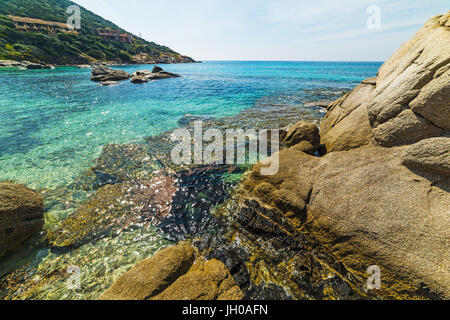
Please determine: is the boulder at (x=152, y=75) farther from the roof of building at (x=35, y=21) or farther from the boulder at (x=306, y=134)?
the roof of building at (x=35, y=21)

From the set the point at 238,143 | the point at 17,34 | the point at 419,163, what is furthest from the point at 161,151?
the point at 17,34

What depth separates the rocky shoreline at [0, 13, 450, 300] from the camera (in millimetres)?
4855

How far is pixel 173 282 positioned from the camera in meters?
4.75

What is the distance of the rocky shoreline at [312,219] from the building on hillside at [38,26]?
146 m

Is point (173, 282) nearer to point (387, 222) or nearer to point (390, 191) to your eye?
point (387, 222)

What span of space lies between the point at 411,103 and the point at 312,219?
5970mm

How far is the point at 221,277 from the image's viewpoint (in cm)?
483

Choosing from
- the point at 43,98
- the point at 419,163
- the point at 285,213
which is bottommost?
the point at 285,213

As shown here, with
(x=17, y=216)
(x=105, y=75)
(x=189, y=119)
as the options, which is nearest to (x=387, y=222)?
(x=17, y=216)

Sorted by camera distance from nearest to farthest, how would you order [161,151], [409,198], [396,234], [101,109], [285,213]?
[396,234] < [409,198] < [285,213] < [161,151] < [101,109]

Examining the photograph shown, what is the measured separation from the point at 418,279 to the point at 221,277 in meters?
5.13

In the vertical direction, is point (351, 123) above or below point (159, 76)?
below

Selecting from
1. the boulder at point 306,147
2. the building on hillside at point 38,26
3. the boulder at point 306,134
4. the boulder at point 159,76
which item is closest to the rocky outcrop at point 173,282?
the boulder at point 306,147
